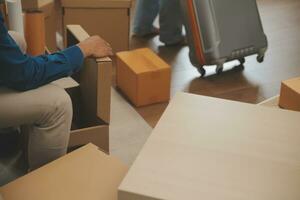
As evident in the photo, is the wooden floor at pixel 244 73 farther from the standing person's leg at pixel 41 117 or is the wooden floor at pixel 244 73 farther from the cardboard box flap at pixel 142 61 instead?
the standing person's leg at pixel 41 117

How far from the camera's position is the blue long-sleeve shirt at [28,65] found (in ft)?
4.58

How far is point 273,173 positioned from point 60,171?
0.62 m

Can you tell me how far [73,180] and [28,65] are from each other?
370mm

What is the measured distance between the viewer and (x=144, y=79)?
98.7 inches

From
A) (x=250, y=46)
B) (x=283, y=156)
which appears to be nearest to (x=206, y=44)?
(x=250, y=46)

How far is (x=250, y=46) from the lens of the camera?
2908 mm

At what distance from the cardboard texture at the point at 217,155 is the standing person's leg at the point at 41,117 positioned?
0.35 m

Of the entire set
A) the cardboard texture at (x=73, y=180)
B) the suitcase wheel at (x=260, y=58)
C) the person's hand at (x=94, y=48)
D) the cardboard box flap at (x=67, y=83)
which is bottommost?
the suitcase wheel at (x=260, y=58)

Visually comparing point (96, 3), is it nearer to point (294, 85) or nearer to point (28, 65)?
point (294, 85)

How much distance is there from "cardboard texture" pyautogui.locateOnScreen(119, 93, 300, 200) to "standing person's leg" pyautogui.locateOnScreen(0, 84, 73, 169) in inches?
13.9

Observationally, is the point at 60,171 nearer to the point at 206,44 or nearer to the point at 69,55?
the point at 69,55

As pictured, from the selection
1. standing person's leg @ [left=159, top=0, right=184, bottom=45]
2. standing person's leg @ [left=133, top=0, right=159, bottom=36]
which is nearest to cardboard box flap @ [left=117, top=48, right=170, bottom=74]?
standing person's leg @ [left=159, top=0, right=184, bottom=45]

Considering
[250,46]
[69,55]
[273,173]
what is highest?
[69,55]

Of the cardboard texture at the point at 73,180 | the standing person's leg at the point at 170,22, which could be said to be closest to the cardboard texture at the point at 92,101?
the cardboard texture at the point at 73,180
